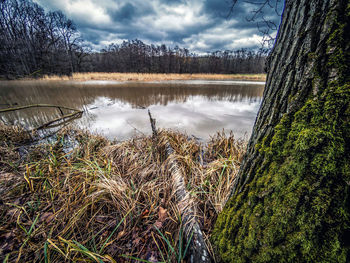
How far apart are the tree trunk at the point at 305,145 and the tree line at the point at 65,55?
1107 cm

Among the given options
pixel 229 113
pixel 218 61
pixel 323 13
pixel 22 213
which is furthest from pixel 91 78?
pixel 218 61

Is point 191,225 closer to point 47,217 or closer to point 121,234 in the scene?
point 121,234

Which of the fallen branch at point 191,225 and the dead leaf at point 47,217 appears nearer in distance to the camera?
the fallen branch at point 191,225

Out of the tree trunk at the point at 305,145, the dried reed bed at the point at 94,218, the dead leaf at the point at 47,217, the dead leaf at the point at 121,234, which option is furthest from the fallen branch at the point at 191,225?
the dead leaf at the point at 47,217

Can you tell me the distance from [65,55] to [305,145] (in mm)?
36279

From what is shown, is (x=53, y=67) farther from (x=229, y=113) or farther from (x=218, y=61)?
(x=218, y=61)

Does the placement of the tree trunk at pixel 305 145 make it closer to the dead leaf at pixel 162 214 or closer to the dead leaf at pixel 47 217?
the dead leaf at pixel 162 214

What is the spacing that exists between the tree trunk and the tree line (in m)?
11.1

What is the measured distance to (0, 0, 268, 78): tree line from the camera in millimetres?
19375

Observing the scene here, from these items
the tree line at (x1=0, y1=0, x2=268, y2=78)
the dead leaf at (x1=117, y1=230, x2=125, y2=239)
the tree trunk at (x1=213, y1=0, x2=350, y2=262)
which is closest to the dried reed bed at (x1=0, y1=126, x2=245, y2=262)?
the dead leaf at (x1=117, y1=230, x2=125, y2=239)

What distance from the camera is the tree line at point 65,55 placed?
1938 centimetres

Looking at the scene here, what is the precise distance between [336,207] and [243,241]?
0.51m

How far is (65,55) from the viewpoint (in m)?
25.6

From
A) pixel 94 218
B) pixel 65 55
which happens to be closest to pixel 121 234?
pixel 94 218
